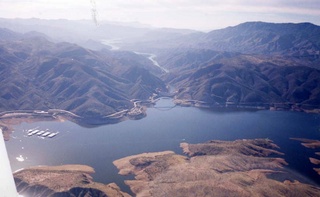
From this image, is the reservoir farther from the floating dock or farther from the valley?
the floating dock

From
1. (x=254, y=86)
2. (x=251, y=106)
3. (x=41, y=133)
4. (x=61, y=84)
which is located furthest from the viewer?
(x=254, y=86)

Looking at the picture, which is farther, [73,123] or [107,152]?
[73,123]

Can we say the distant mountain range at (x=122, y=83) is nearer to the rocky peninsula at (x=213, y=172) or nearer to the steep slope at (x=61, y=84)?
the steep slope at (x=61, y=84)

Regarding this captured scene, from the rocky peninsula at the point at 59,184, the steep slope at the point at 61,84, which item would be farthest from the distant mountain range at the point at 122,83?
the rocky peninsula at the point at 59,184

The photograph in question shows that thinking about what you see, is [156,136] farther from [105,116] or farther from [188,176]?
[188,176]

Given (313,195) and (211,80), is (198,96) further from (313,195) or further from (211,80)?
(313,195)

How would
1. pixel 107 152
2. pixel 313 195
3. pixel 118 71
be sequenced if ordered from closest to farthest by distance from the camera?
1. pixel 313 195
2. pixel 107 152
3. pixel 118 71

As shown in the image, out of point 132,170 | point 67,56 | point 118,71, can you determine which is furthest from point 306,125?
point 67,56

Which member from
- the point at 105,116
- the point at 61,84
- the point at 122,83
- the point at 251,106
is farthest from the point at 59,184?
the point at 251,106

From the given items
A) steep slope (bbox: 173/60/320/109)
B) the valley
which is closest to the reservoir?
the valley
